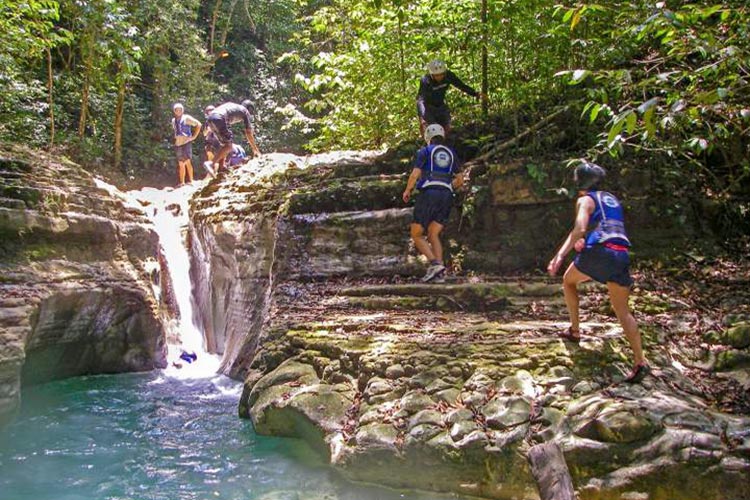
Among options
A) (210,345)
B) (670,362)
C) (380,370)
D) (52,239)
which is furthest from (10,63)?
(670,362)

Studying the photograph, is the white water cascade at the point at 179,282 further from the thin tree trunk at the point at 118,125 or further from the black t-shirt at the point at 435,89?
the thin tree trunk at the point at 118,125

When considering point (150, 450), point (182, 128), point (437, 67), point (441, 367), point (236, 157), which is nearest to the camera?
point (441, 367)

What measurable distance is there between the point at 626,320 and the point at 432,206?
Answer: 3.13 meters

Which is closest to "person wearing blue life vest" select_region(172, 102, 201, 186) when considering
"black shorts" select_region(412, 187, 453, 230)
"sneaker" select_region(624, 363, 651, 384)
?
"black shorts" select_region(412, 187, 453, 230)

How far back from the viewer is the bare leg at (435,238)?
7215 mm

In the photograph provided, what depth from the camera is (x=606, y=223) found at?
4.66 m

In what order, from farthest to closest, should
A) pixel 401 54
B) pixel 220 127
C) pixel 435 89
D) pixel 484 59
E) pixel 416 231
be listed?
1. pixel 220 127
2. pixel 401 54
3. pixel 484 59
4. pixel 435 89
5. pixel 416 231

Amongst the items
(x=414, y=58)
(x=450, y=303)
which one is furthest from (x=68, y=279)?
(x=414, y=58)

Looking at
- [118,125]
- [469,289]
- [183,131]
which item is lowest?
[469,289]

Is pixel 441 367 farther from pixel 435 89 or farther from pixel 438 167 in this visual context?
pixel 435 89

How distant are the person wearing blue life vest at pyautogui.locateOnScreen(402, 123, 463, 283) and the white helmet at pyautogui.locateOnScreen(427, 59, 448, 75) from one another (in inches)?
48.2

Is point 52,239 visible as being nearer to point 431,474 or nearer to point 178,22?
point 431,474

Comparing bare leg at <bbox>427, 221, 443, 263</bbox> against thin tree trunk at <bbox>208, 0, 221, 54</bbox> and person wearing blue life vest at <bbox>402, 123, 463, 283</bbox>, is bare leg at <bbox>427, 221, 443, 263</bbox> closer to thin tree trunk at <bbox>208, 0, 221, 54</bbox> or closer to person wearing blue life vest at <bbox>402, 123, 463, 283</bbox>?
person wearing blue life vest at <bbox>402, 123, 463, 283</bbox>

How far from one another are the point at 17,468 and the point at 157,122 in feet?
58.7
